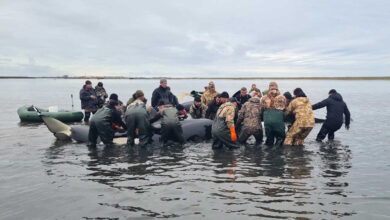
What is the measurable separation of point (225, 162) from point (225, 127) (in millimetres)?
1693

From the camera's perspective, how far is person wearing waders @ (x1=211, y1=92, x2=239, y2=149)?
37.5 feet

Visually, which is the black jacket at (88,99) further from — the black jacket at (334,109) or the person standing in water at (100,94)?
the black jacket at (334,109)

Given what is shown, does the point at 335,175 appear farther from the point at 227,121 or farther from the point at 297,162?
the point at 227,121

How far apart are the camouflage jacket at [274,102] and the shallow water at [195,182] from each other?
148 cm

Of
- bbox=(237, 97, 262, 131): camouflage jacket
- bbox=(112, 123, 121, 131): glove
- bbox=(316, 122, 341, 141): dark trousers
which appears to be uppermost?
bbox=(237, 97, 262, 131): camouflage jacket

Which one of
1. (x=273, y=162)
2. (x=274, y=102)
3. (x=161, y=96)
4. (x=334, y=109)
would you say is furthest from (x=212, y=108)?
(x=334, y=109)

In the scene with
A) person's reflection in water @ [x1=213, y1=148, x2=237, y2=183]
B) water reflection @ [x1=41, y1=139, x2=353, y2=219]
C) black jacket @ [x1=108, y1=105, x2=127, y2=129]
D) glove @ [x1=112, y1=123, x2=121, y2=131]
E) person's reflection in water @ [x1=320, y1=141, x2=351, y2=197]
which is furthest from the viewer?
glove @ [x1=112, y1=123, x2=121, y2=131]

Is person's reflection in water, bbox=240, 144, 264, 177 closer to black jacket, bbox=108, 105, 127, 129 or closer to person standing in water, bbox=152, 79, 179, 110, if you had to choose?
person standing in water, bbox=152, 79, 179, 110

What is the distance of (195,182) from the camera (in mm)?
8289

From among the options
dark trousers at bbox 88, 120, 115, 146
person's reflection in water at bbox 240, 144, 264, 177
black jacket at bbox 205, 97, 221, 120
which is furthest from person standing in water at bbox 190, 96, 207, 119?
dark trousers at bbox 88, 120, 115, 146

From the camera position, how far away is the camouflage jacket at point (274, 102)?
→ 11.9 m

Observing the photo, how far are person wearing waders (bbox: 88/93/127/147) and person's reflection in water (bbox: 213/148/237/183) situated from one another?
3500 mm

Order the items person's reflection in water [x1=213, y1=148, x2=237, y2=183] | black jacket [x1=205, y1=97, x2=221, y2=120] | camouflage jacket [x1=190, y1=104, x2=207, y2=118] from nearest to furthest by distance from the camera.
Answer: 1. person's reflection in water [x1=213, y1=148, x2=237, y2=183]
2. black jacket [x1=205, y1=97, x2=221, y2=120]
3. camouflage jacket [x1=190, y1=104, x2=207, y2=118]

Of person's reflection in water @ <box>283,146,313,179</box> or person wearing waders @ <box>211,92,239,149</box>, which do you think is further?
person wearing waders @ <box>211,92,239,149</box>
